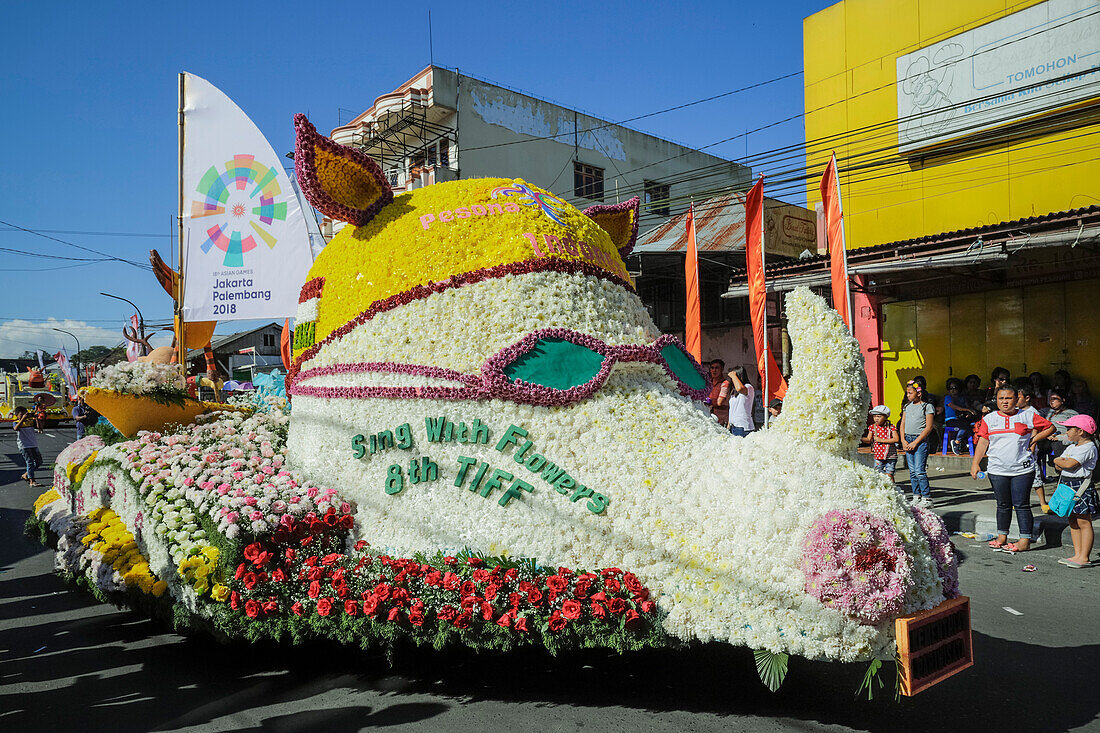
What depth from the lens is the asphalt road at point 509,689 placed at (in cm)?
335

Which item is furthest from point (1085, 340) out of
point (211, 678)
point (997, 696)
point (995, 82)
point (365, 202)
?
point (211, 678)

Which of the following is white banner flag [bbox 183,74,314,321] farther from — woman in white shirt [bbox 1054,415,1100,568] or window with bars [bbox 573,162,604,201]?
window with bars [bbox 573,162,604,201]

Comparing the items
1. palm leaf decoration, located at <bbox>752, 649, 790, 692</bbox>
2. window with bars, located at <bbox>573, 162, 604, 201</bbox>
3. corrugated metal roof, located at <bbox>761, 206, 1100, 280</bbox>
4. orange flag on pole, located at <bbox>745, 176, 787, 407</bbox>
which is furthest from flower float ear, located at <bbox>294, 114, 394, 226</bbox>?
window with bars, located at <bbox>573, 162, 604, 201</bbox>

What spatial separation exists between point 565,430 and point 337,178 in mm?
2076

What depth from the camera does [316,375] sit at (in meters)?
4.43

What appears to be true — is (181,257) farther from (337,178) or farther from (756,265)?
(756,265)

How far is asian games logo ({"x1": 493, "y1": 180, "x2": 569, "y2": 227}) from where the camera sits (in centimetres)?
445

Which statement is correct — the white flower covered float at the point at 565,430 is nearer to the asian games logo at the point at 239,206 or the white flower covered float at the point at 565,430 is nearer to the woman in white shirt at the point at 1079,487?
the asian games logo at the point at 239,206

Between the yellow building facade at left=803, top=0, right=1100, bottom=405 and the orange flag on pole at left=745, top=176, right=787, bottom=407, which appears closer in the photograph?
the orange flag on pole at left=745, top=176, right=787, bottom=407

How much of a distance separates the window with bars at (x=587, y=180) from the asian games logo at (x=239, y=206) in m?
18.9

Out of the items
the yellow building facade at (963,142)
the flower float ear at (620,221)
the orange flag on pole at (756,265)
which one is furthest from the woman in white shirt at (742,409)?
the yellow building facade at (963,142)

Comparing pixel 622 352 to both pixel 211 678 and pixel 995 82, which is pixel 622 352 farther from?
pixel 995 82

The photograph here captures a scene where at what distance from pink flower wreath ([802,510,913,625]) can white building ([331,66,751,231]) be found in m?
16.6

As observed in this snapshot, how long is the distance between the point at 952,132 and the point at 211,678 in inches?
473
